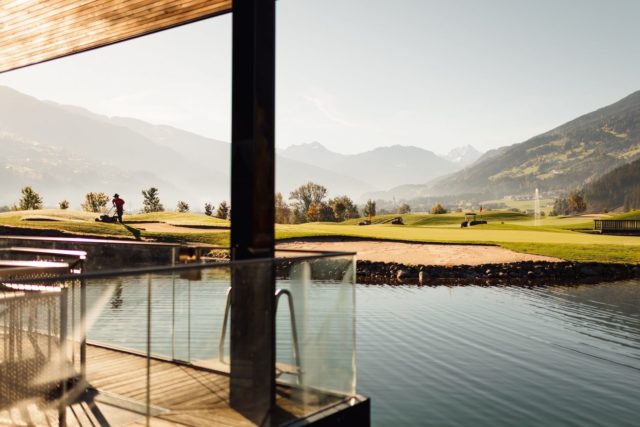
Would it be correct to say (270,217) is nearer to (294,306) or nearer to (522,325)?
(294,306)

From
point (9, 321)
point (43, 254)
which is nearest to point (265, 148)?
point (9, 321)

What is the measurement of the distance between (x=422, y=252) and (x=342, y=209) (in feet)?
252

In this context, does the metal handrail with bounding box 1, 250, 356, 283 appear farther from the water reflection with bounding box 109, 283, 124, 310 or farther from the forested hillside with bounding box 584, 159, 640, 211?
the forested hillside with bounding box 584, 159, 640, 211

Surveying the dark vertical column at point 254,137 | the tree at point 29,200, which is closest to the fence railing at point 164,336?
the dark vertical column at point 254,137

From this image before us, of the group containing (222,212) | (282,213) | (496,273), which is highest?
(282,213)

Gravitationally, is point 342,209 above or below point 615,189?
below

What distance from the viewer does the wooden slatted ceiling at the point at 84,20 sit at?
6566 millimetres

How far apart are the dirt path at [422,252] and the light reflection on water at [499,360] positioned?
7181 mm

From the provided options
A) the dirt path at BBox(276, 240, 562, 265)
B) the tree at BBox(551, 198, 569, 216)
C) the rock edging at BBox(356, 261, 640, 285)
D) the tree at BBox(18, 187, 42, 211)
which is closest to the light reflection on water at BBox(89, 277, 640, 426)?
the rock edging at BBox(356, 261, 640, 285)

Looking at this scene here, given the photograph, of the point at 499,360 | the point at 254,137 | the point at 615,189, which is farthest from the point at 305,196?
the point at 254,137

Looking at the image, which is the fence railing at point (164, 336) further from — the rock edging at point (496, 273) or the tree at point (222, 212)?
the tree at point (222, 212)

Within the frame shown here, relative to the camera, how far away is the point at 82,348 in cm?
354

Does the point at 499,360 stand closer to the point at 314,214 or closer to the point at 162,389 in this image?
the point at 162,389

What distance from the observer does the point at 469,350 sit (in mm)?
11344
